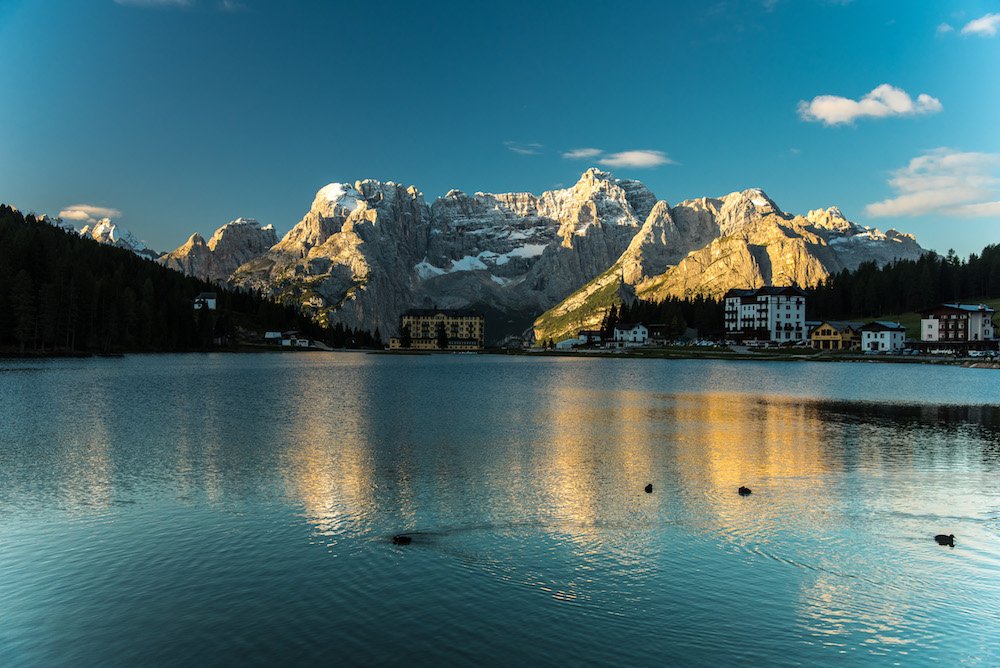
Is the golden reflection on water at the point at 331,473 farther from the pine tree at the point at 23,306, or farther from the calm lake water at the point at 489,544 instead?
the pine tree at the point at 23,306

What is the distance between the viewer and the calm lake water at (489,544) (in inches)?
691

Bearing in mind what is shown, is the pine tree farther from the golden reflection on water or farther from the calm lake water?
the golden reflection on water

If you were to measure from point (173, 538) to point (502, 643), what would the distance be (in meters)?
14.9

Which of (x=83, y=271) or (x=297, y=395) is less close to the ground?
(x=83, y=271)

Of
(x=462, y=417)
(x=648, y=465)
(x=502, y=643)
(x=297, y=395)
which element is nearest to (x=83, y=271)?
(x=297, y=395)

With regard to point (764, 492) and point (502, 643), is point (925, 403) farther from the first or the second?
point (502, 643)

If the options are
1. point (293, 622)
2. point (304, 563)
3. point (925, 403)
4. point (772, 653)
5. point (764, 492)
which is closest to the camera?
point (772, 653)

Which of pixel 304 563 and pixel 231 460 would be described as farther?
pixel 231 460

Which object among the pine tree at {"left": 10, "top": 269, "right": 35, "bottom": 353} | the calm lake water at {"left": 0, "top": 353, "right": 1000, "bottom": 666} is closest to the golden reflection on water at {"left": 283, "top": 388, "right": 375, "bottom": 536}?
the calm lake water at {"left": 0, "top": 353, "right": 1000, "bottom": 666}

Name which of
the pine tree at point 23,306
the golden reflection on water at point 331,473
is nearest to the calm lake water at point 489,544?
the golden reflection on water at point 331,473

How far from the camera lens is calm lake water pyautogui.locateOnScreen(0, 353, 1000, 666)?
1756 cm

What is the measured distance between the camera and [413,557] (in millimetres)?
23703

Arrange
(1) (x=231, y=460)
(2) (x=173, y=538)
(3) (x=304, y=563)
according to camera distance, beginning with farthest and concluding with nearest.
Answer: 1. (1) (x=231, y=460)
2. (2) (x=173, y=538)
3. (3) (x=304, y=563)

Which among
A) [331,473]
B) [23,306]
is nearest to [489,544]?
[331,473]
